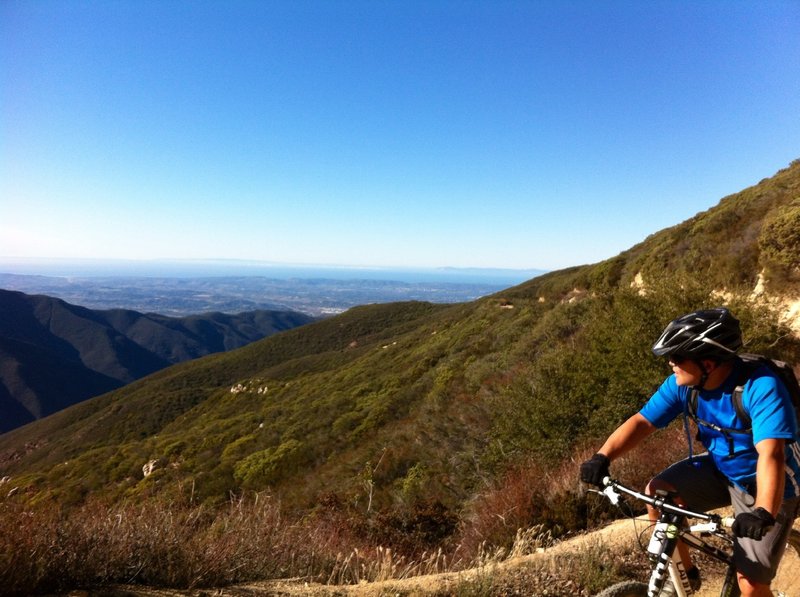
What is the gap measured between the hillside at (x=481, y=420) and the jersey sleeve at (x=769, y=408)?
10.0ft

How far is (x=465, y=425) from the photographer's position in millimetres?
14984

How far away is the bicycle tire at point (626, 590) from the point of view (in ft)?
8.48

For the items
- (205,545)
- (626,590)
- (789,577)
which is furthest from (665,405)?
(205,545)

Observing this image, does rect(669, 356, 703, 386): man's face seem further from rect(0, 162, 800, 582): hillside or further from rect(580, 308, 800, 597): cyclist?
rect(0, 162, 800, 582): hillside

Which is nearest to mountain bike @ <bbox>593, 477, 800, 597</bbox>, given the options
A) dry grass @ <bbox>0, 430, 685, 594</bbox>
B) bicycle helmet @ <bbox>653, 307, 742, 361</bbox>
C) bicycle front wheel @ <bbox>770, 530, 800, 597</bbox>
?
bicycle front wheel @ <bbox>770, 530, 800, 597</bbox>

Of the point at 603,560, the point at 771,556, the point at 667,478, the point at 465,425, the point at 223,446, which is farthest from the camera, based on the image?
the point at 223,446

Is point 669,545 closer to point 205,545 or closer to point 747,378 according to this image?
point 747,378

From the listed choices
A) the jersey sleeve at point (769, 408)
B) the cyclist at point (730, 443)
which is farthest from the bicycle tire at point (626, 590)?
the jersey sleeve at point (769, 408)

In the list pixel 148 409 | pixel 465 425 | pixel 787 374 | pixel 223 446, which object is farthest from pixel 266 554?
pixel 148 409

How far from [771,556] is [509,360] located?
60.6ft

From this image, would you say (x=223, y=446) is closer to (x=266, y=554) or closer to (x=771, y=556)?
(x=266, y=554)

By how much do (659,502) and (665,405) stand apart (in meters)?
0.68

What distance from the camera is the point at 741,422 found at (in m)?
2.46

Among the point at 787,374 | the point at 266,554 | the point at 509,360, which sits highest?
the point at 787,374
